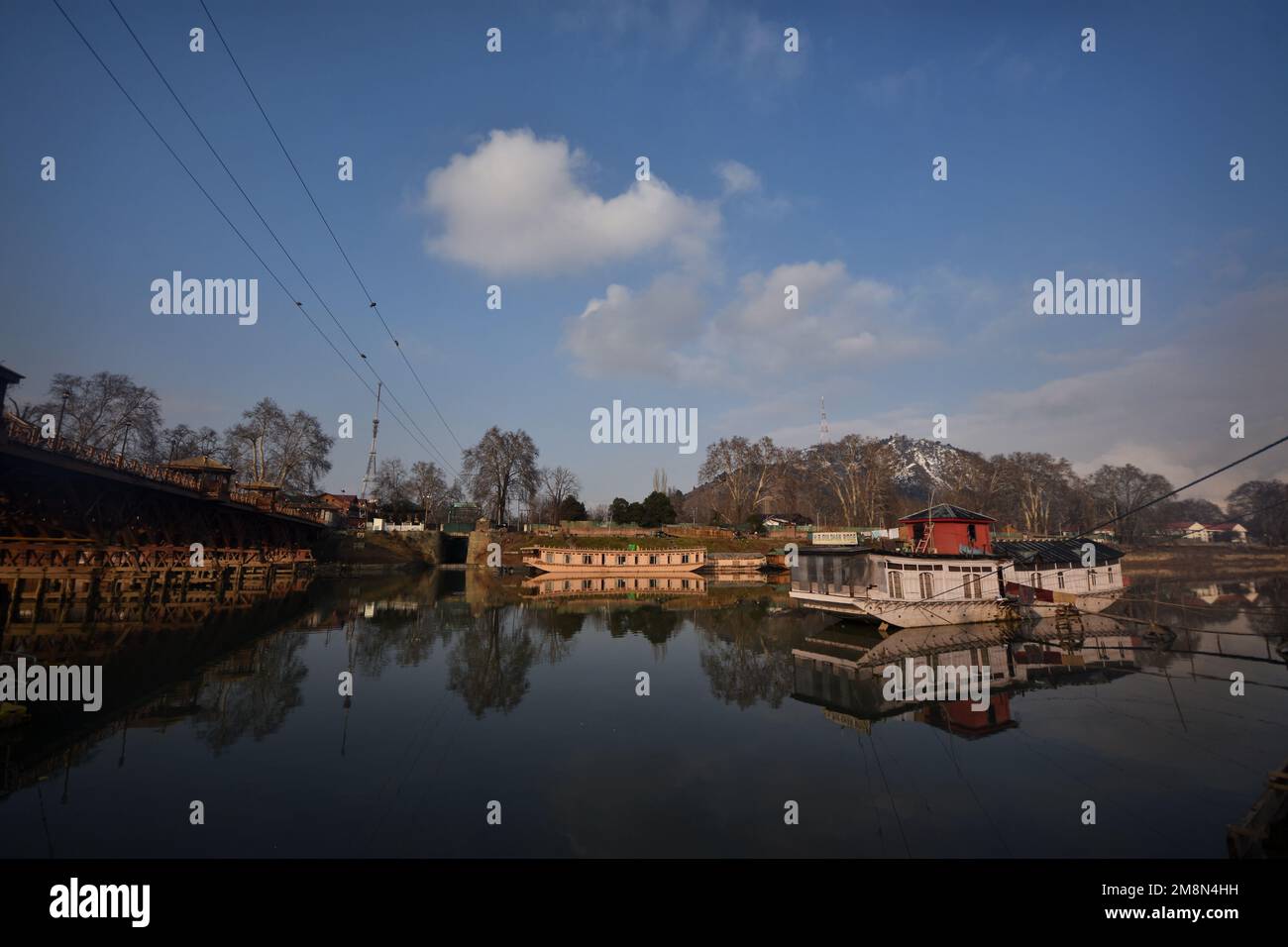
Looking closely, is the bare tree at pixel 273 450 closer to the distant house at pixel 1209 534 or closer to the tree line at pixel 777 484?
the tree line at pixel 777 484

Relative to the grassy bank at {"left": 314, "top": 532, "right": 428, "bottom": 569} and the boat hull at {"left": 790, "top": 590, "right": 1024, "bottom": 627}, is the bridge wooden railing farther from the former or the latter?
the boat hull at {"left": 790, "top": 590, "right": 1024, "bottom": 627}

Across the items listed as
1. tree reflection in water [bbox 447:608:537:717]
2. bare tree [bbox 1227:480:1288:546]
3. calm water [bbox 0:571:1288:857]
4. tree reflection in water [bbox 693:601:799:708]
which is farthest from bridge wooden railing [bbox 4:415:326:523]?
bare tree [bbox 1227:480:1288:546]

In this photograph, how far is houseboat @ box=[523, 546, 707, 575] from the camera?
51812 mm

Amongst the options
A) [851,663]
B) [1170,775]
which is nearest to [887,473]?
[851,663]

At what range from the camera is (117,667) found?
15.6 m

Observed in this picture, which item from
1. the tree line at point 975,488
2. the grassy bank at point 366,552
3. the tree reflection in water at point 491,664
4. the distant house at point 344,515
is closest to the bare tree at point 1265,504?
the tree line at point 975,488

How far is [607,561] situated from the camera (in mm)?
52156

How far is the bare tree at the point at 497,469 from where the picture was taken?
7150 centimetres

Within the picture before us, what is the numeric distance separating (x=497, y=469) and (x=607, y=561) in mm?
27353

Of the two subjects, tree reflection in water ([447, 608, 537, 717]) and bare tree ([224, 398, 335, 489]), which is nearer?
tree reflection in water ([447, 608, 537, 717])

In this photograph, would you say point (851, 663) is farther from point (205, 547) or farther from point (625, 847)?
point (205, 547)

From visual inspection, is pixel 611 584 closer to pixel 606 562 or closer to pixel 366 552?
pixel 606 562

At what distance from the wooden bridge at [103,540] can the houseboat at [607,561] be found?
855 inches

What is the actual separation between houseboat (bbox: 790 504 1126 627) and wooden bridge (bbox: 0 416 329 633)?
1157 inches
